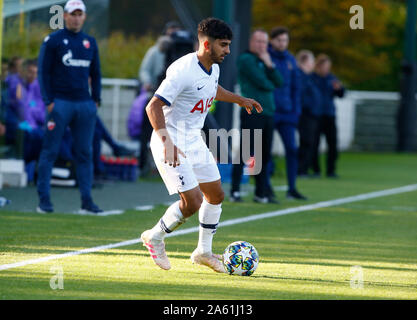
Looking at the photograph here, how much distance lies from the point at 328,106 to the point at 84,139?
30.2ft

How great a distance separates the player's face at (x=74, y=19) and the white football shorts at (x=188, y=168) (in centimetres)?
374

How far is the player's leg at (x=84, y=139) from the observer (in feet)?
36.6

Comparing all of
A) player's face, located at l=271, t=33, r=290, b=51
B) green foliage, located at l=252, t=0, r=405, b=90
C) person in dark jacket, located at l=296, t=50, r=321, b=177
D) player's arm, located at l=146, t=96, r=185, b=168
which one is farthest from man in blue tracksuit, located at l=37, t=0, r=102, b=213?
green foliage, located at l=252, t=0, r=405, b=90

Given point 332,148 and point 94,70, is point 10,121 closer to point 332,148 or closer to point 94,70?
point 94,70

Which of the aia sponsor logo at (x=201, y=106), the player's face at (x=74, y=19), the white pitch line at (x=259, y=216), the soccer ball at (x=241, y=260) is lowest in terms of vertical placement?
the white pitch line at (x=259, y=216)

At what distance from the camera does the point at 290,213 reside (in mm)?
12320

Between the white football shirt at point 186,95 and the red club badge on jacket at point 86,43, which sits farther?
the red club badge on jacket at point 86,43

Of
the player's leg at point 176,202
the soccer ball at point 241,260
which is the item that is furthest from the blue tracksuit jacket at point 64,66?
the soccer ball at point 241,260

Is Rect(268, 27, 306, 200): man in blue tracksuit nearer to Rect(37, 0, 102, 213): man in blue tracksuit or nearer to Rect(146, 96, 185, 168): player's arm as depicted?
Result: Rect(37, 0, 102, 213): man in blue tracksuit

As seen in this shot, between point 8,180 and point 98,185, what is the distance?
1395 mm

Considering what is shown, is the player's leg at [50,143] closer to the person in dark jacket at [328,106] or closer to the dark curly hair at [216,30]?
the dark curly hair at [216,30]

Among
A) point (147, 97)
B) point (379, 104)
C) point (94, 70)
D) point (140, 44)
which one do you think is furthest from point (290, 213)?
point (379, 104)

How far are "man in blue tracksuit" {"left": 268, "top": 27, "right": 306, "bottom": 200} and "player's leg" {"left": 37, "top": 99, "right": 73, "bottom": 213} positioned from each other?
12.1 feet

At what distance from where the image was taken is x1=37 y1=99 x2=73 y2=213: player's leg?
1105 cm
